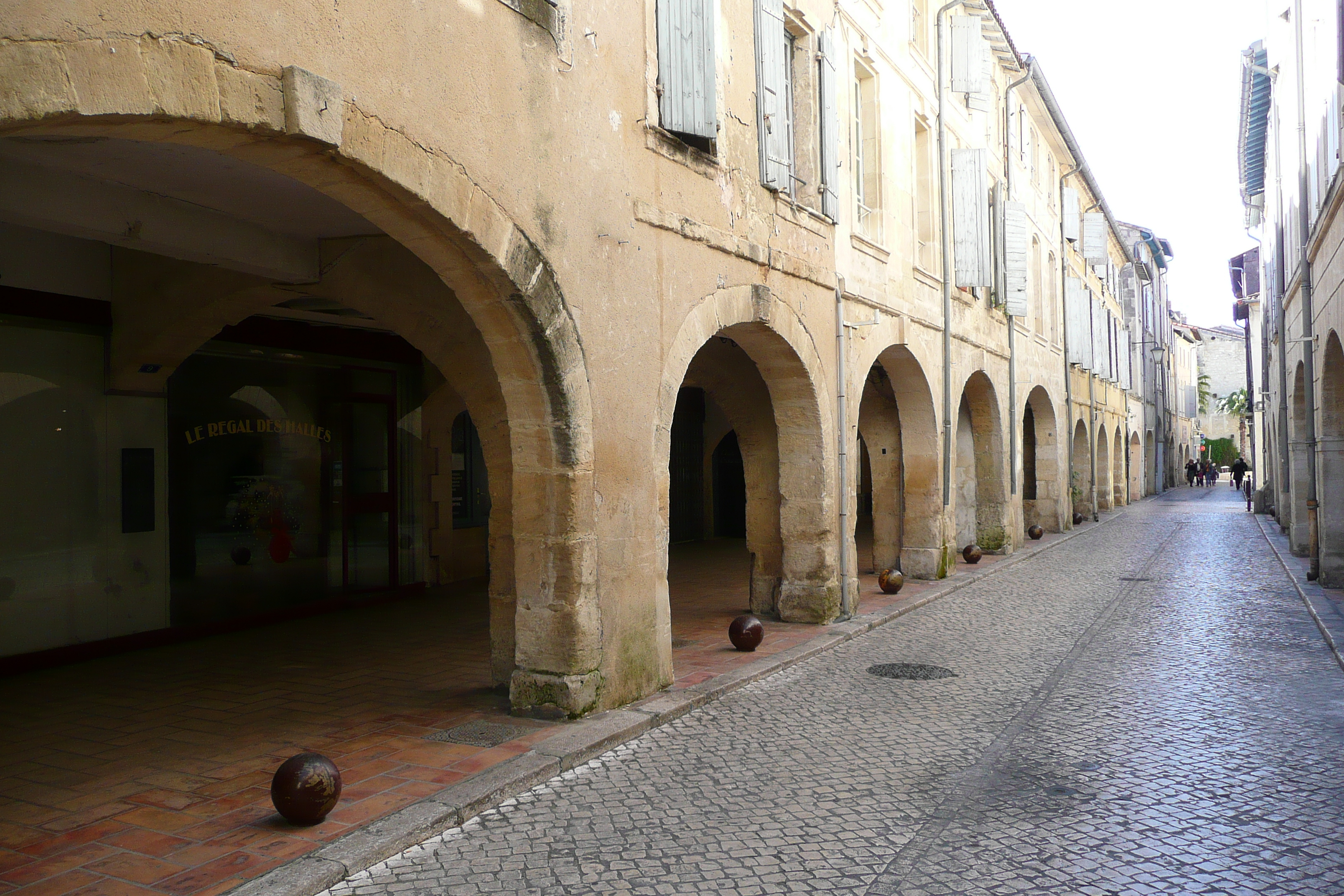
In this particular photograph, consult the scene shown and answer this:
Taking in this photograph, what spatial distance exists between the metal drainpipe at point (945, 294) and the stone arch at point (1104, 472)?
1851 centimetres

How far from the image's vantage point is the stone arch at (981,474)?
53.9ft

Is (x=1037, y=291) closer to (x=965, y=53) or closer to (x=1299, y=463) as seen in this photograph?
(x=1299, y=463)

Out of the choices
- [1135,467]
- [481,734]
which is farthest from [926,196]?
[1135,467]

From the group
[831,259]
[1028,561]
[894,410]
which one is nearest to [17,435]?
[831,259]

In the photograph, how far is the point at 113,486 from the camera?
29.0 ft

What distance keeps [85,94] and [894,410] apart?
11733mm

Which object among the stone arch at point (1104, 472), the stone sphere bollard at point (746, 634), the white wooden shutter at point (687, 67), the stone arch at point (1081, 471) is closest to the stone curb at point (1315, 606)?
the stone sphere bollard at point (746, 634)

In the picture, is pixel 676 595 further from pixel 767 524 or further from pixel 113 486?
pixel 113 486

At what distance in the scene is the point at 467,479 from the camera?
13.7 m

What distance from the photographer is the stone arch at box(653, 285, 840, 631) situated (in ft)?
30.1

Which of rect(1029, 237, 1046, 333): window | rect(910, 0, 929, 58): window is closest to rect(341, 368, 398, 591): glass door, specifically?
rect(910, 0, 929, 58): window

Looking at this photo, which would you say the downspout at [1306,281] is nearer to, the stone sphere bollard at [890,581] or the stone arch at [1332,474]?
the stone arch at [1332,474]

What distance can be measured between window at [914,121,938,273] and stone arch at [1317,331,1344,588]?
187 inches

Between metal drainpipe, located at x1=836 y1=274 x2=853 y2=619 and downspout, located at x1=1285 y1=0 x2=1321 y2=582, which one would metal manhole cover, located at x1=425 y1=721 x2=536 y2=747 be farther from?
downspout, located at x1=1285 y1=0 x2=1321 y2=582
